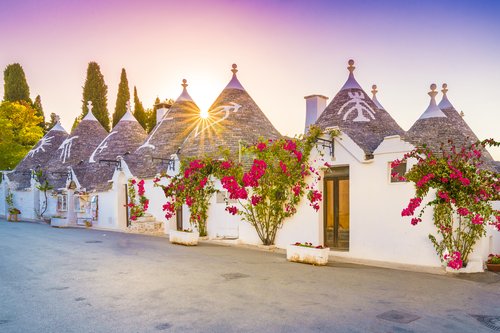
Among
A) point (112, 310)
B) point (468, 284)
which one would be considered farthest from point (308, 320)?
point (468, 284)

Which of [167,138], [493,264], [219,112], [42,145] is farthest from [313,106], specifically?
[42,145]

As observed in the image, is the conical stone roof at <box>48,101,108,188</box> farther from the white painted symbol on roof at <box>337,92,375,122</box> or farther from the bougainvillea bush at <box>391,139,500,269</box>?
the bougainvillea bush at <box>391,139,500,269</box>

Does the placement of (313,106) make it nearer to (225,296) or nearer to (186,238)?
(186,238)

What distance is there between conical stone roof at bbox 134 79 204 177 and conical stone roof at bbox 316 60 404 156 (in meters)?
10.2

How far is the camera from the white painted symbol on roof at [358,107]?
16095 millimetres

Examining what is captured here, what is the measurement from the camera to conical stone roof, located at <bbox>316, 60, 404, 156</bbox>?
576 inches

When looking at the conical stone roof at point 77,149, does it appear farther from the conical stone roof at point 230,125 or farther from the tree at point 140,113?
the tree at point 140,113

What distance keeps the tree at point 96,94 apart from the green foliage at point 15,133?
8.88 m

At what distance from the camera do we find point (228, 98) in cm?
2423

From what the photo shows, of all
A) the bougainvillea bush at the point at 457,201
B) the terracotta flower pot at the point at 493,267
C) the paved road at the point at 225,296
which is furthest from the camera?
the terracotta flower pot at the point at 493,267

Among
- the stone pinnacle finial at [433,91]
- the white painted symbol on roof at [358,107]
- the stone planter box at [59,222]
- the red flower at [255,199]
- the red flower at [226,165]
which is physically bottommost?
the stone planter box at [59,222]

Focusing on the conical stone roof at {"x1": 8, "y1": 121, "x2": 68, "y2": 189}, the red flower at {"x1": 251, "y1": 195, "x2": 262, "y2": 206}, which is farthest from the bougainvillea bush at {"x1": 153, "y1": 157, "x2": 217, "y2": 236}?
the conical stone roof at {"x1": 8, "y1": 121, "x2": 68, "y2": 189}

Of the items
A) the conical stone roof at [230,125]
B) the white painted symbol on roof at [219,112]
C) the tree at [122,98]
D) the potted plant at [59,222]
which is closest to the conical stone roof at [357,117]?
the conical stone roof at [230,125]

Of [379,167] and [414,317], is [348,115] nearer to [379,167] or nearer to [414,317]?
[379,167]
